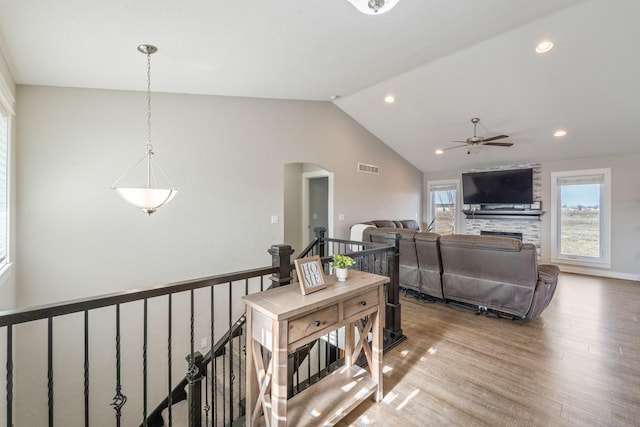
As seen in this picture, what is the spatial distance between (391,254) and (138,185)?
3.18 meters

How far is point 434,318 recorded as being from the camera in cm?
345

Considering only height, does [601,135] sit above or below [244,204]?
above

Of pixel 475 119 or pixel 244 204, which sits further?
pixel 475 119

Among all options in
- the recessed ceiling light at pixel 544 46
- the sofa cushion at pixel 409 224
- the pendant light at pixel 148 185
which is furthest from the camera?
the sofa cushion at pixel 409 224

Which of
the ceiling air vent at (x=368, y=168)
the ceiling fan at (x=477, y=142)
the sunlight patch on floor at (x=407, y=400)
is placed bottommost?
the sunlight patch on floor at (x=407, y=400)

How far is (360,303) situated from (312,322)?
44 centimetres

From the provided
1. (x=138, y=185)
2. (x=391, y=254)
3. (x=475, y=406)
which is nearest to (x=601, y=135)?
(x=391, y=254)

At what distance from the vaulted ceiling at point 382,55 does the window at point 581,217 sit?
0.69 metres

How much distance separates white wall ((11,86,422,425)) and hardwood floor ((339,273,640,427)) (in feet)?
8.81

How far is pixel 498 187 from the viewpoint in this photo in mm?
6551

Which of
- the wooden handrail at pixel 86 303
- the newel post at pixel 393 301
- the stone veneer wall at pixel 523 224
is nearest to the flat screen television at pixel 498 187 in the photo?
the stone veneer wall at pixel 523 224

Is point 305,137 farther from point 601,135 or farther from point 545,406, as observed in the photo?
point 601,135

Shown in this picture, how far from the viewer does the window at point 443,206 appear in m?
7.59

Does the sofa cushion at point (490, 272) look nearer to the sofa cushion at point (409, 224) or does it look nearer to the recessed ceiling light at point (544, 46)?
the recessed ceiling light at point (544, 46)
